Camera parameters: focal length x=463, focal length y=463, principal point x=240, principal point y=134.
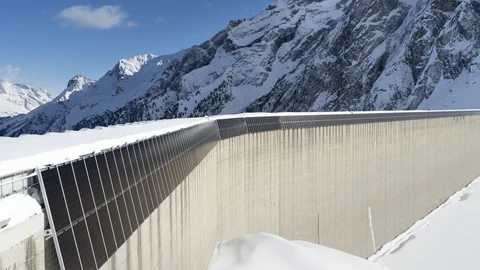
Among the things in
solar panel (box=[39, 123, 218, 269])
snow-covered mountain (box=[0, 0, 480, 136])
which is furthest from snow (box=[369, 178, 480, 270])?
snow-covered mountain (box=[0, 0, 480, 136])

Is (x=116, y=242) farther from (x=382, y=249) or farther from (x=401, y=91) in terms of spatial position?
(x=401, y=91)

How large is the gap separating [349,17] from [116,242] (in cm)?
14038

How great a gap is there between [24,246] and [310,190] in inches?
772

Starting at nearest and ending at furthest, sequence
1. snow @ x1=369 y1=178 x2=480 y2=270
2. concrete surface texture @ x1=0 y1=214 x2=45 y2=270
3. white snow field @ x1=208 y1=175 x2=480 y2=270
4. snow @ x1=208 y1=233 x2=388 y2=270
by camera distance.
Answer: concrete surface texture @ x1=0 y1=214 x2=45 y2=270 < snow @ x1=208 y1=233 x2=388 y2=270 < white snow field @ x1=208 y1=175 x2=480 y2=270 < snow @ x1=369 y1=178 x2=480 y2=270

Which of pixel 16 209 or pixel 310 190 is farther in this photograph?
pixel 310 190

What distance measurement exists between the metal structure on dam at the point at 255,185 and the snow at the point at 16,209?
211 millimetres

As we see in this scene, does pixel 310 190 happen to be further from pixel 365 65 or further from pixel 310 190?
pixel 365 65

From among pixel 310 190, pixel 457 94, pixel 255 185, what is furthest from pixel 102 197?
pixel 457 94

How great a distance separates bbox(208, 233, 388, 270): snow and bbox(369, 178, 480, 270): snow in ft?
40.7

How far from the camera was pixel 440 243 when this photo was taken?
29125 mm

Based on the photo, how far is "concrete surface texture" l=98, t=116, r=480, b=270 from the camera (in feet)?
32.4

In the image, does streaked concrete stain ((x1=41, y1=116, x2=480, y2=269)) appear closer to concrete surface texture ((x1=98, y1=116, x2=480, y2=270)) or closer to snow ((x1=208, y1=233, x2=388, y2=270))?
concrete surface texture ((x1=98, y1=116, x2=480, y2=270))

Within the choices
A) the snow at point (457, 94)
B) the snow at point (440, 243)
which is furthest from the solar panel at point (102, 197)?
the snow at point (457, 94)

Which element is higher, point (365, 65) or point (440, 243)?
point (365, 65)
